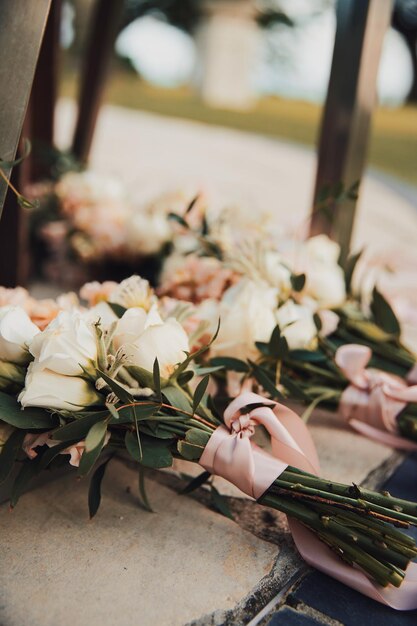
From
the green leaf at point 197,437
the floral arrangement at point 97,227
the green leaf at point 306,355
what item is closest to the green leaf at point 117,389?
the green leaf at point 197,437

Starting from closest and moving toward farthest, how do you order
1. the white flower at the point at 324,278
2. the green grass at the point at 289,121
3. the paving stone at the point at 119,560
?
the paving stone at the point at 119,560 < the white flower at the point at 324,278 < the green grass at the point at 289,121

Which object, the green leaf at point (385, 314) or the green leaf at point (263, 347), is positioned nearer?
the green leaf at point (263, 347)

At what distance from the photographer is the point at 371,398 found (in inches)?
51.1

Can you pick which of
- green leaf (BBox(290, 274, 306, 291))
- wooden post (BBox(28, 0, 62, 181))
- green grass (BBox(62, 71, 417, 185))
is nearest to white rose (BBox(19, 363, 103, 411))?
green leaf (BBox(290, 274, 306, 291))

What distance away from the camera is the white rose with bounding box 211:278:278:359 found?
3.84 ft

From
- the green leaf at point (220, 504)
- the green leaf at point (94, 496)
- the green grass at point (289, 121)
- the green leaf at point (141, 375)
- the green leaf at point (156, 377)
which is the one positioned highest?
the green leaf at point (156, 377)

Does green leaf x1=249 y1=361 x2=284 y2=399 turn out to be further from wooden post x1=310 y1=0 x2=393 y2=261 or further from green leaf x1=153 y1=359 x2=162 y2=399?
wooden post x1=310 y1=0 x2=393 y2=261

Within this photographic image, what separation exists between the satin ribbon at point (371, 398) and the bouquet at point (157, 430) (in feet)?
1.08

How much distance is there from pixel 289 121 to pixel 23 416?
876cm

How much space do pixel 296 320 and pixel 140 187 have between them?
2.40m

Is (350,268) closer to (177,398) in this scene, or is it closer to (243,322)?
(243,322)

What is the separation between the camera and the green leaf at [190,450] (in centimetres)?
95

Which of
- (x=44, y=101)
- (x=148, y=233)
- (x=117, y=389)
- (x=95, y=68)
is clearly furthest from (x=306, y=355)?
(x=95, y=68)

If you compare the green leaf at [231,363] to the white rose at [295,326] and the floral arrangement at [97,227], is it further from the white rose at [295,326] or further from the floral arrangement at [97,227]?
the floral arrangement at [97,227]
